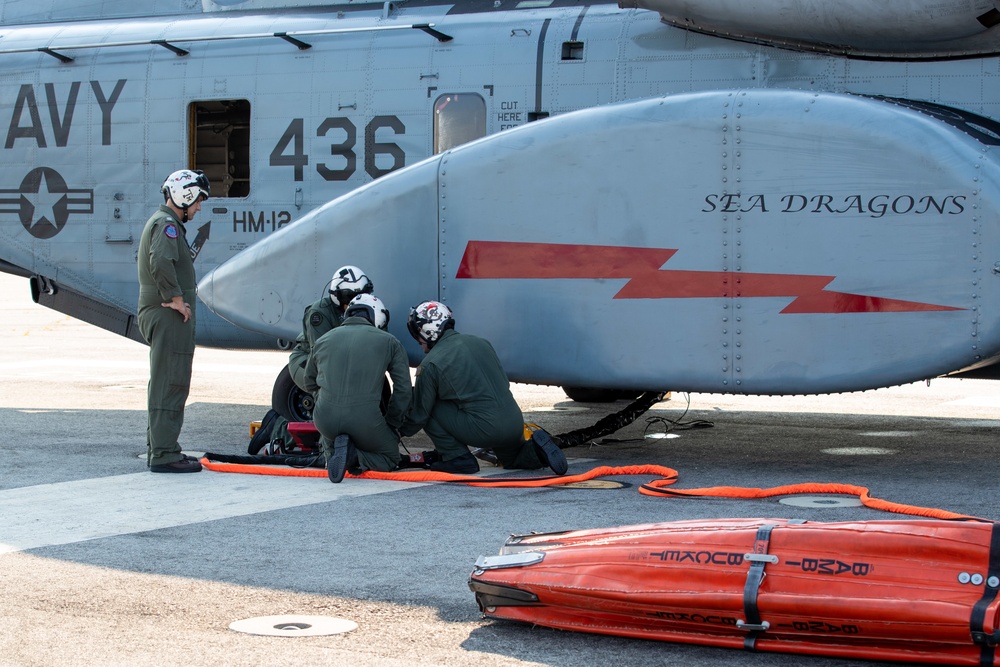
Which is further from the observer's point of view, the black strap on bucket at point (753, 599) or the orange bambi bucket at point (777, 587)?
the black strap on bucket at point (753, 599)

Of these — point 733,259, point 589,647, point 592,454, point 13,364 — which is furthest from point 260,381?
point 589,647

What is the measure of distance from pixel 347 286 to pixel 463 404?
Answer: 1244 millimetres

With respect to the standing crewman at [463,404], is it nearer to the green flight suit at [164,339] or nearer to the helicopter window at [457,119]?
the green flight suit at [164,339]

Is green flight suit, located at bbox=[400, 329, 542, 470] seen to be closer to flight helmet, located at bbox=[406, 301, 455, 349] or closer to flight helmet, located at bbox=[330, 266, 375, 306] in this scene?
flight helmet, located at bbox=[406, 301, 455, 349]

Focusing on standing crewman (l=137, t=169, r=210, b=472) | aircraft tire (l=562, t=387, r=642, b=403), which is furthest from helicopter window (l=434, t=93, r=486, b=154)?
aircraft tire (l=562, t=387, r=642, b=403)

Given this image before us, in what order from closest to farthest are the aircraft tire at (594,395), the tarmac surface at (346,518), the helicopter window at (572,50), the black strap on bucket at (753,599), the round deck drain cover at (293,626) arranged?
the black strap on bucket at (753,599) → the tarmac surface at (346,518) → the round deck drain cover at (293,626) → the helicopter window at (572,50) → the aircraft tire at (594,395)

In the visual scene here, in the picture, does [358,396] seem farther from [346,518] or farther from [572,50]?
[572,50]

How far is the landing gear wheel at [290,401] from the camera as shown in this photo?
1005 centimetres

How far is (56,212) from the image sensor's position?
11766 mm

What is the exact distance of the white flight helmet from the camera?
8875mm

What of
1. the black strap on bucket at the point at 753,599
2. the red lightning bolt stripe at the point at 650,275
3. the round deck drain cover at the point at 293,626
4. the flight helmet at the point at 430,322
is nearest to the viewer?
the black strap on bucket at the point at 753,599

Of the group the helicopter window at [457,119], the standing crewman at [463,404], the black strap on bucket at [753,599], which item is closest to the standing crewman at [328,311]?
the standing crewman at [463,404]

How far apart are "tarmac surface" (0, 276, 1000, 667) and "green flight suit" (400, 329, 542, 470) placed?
32cm

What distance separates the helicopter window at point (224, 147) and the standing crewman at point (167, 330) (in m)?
2.68
